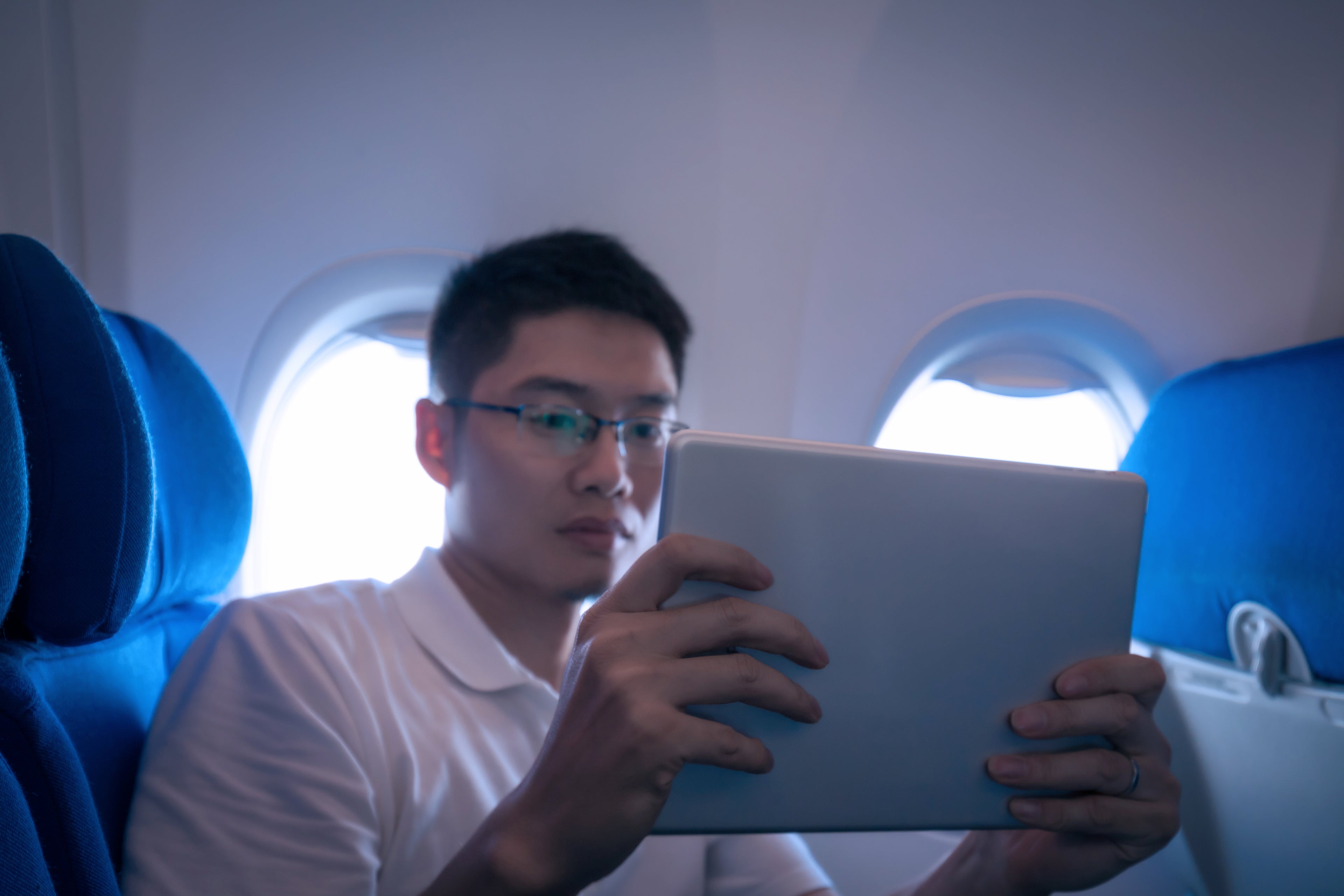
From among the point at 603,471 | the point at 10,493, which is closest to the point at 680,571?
the point at 10,493

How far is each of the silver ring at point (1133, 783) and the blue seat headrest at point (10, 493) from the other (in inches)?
39.3

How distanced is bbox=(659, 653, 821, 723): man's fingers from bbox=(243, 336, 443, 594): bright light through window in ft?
5.14

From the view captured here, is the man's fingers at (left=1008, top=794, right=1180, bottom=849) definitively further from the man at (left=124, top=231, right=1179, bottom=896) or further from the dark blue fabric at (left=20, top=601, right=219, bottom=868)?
the dark blue fabric at (left=20, top=601, right=219, bottom=868)

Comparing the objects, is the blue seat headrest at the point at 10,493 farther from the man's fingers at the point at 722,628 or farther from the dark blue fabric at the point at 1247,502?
the dark blue fabric at the point at 1247,502

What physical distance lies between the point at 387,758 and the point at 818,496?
709mm

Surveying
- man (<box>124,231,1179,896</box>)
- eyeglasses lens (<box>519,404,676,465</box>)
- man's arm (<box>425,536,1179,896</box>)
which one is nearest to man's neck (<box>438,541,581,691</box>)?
man (<box>124,231,1179,896</box>)

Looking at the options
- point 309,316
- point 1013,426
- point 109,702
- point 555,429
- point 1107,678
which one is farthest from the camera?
point 1013,426

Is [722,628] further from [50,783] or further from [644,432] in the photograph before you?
[644,432]

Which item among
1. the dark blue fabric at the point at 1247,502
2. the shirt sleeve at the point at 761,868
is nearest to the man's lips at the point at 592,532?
the shirt sleeve at the point at 761,868

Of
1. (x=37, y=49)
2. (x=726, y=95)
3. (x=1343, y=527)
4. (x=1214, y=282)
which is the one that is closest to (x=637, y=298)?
(x=726, y=95)

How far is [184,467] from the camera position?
3.27 ft

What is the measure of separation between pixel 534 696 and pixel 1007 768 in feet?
2.33

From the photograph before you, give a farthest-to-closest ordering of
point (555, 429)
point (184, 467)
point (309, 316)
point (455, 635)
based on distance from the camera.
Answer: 1. point (309, 316)
2. point (555, 429)
3. point (455, 635)
4. point (184, 467)

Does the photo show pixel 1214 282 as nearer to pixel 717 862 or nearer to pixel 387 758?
pixel 717 862
